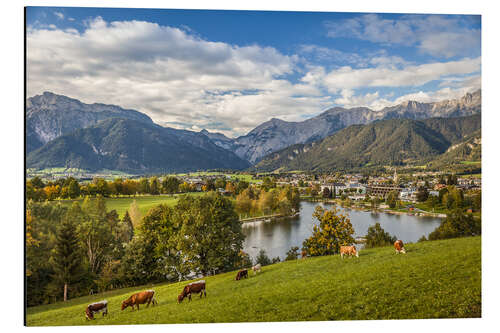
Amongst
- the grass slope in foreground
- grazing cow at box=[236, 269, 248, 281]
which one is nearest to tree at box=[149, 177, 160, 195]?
the grass slope in foreground

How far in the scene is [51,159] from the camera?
713 cm

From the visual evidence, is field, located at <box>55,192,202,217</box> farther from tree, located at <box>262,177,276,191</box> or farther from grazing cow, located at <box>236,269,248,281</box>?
grazing cow, located at <box>236,269,248,281</box>

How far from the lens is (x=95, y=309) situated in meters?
5.92

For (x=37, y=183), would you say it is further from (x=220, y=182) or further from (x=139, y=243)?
(x=220, y=182)

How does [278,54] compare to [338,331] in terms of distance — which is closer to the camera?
[338,331]

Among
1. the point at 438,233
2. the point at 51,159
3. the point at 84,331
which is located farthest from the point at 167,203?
the point at 438,233

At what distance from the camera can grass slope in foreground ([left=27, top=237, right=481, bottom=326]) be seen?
208 inches

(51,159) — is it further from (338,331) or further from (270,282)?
(338,331)

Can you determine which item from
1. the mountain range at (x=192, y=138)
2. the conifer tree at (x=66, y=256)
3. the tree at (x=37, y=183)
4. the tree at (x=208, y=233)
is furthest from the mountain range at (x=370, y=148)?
the tree at (x=37, y=183)

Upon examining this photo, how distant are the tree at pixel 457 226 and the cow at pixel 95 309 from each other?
29.6 ft

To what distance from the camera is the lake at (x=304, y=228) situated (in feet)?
28.4

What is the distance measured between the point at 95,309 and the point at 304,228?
6.38m

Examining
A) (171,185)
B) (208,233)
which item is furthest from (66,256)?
(208,233)
